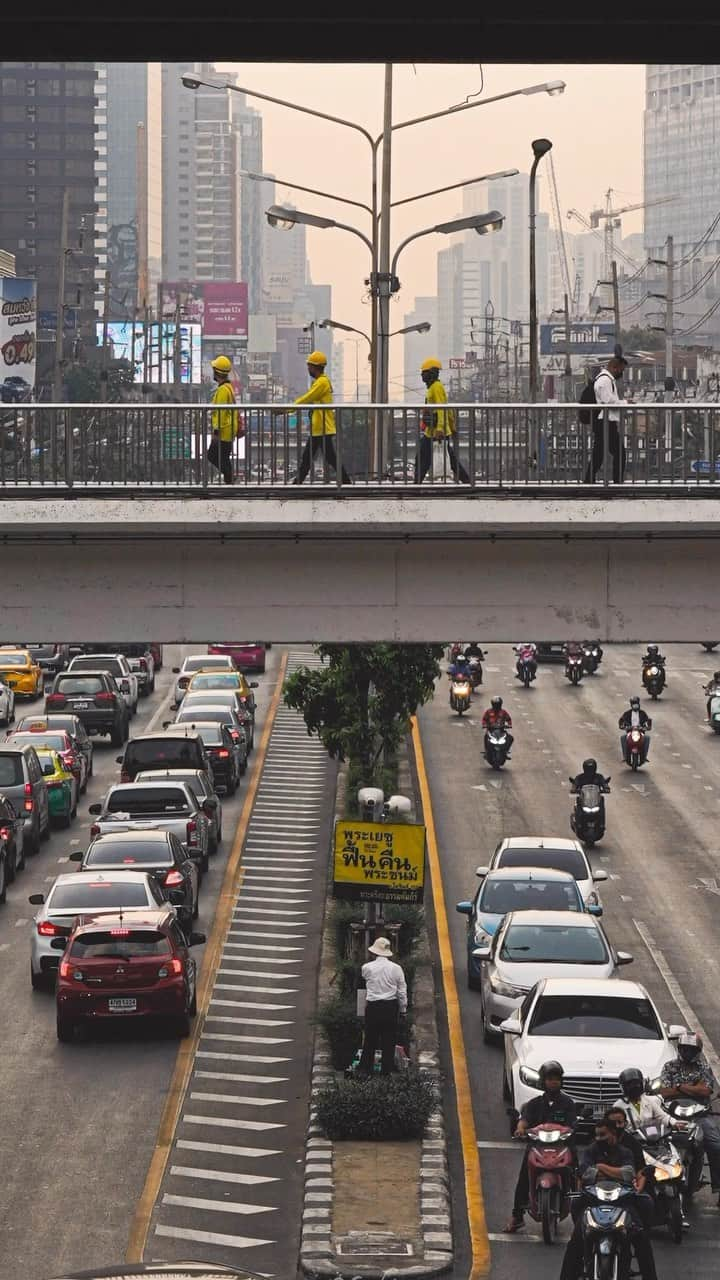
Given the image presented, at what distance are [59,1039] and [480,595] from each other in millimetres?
6721

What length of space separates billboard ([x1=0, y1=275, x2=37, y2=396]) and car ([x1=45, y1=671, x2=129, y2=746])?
6001 centimetres

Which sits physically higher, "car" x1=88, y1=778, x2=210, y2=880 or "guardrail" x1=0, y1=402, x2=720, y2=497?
"guardrail" x1=0, y1=402, x2=720, y2=497

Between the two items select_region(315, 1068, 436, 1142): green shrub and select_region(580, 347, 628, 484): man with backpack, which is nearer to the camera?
select_region(315, 1068, 436, 1142): green shrub

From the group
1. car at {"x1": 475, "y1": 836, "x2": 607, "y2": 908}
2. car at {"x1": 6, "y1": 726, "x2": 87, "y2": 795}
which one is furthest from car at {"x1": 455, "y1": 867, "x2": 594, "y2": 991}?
car at {"x1": 6, "y1": 726, "x2": 87, "y2": 795}

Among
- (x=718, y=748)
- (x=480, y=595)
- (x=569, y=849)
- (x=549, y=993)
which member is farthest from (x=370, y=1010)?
(x=718, y=748)

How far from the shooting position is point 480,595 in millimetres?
20125

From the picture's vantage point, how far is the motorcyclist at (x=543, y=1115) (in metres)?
16.3

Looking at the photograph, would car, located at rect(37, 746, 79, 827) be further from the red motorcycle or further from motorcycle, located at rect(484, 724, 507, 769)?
the red motorcycle

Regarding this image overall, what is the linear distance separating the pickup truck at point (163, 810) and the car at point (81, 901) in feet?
17.8

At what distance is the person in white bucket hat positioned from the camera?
1938 centimetres

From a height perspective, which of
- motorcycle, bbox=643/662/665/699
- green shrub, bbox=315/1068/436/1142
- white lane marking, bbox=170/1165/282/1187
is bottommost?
white lane marking, bbox=170/1165/282/1187

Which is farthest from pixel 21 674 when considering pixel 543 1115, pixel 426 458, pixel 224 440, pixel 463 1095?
pixel 543 1115

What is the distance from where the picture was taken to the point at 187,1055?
22.1 metres

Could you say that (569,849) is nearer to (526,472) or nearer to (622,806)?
(526,472)
